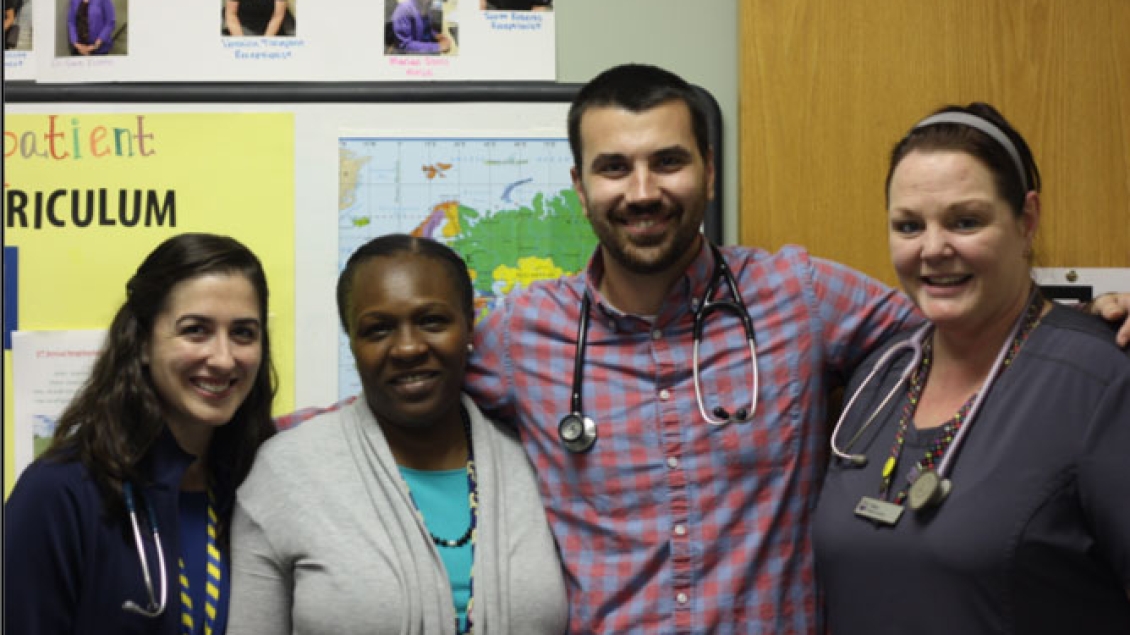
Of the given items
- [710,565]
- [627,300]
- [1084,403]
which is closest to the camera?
[1084,403]

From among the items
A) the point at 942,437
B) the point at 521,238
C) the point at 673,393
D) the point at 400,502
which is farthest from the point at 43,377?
the point at 942,437

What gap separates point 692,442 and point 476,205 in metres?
0.68

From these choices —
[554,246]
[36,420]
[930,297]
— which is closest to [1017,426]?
[930,297]

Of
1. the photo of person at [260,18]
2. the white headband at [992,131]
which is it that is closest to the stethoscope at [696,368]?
the white headband at [992,131]

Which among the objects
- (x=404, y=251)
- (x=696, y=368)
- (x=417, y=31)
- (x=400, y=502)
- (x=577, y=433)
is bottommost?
(x=400, y=502)

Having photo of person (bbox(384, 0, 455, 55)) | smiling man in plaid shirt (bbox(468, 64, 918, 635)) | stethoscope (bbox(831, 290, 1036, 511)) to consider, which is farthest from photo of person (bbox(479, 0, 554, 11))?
stethoscope (bbox(831, 290, 1036, 511))

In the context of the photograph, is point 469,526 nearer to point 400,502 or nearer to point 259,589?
point 400,502

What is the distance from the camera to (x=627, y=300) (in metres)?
1.62

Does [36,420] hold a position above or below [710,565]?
above

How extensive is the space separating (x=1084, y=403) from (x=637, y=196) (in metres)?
0.68

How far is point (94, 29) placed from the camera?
1.91 meters

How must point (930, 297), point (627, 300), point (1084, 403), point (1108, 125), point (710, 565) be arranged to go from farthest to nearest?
point (1108, 125), point (627, 300), point (710, 565), point (930, 297), point (1084, 403)

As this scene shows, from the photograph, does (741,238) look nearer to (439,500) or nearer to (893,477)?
(893,477)

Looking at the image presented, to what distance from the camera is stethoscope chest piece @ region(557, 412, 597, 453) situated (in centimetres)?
154
